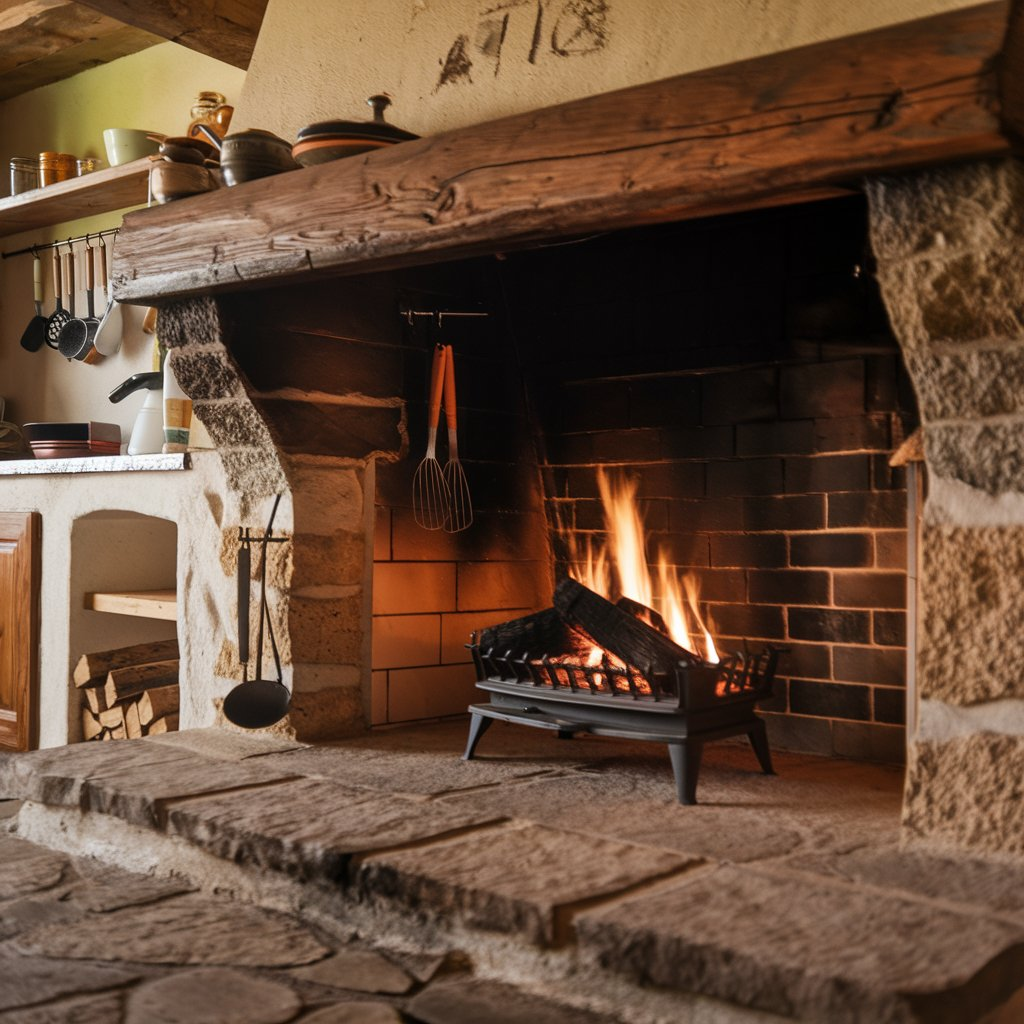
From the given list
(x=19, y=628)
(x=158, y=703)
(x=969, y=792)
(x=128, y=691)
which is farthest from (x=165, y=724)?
(x=969, y=792)

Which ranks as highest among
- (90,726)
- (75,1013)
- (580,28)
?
(580,28)

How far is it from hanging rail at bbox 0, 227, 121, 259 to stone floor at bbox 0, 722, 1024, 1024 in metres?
2.55

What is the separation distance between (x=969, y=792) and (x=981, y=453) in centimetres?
53

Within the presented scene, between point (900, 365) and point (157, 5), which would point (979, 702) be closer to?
point (900, 365)

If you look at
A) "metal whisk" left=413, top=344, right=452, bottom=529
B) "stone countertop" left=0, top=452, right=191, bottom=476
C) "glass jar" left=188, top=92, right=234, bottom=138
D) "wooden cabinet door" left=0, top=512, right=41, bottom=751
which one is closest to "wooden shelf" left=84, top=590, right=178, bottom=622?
"wooden cabinet door" left=0, top=512, right=41, bottom=751

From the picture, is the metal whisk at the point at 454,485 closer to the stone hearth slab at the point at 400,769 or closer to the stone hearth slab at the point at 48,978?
the stone hearth slab at the point at 400,769

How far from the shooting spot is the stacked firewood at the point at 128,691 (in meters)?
3.51

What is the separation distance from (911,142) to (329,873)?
4.85 feet

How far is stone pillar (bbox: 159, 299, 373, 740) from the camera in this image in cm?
287

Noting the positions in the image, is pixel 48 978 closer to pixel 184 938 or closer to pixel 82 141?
pixel 184 938

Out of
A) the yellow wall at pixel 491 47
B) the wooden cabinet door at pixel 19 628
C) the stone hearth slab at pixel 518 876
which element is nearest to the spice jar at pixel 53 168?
the wooden cabinet door at pixel 19 628

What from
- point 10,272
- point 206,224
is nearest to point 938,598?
point 206,224

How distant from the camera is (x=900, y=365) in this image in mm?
2605

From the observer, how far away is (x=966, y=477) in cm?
184
